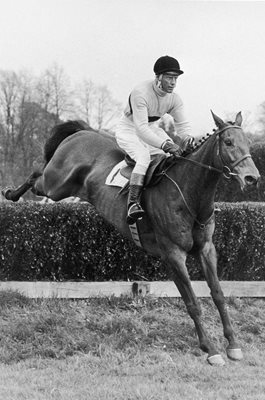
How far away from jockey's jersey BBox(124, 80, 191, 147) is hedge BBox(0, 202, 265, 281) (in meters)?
1.79

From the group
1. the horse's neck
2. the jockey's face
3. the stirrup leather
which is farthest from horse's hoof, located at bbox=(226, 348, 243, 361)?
the jockey's face

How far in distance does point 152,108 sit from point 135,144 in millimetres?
486

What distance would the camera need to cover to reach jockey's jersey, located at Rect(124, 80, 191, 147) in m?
6.42

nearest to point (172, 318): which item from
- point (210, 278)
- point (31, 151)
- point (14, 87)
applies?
point (210, 278)

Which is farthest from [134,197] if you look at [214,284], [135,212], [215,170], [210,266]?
[214,284]

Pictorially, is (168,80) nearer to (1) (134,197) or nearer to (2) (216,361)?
(1) (134,197)

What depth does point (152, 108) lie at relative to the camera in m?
6.64

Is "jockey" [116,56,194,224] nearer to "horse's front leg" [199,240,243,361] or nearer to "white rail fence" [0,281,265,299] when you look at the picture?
"horse's front leg" [199,240,243,361]

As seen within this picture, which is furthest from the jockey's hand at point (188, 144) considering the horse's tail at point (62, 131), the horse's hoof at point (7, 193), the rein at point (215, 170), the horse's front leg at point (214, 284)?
the horse's hoof at point (7, 193)

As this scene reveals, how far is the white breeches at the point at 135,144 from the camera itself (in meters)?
6.52

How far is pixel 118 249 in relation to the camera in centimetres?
801

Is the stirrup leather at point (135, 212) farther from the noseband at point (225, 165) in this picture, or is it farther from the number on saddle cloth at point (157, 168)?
the noseband at point (225, 165)

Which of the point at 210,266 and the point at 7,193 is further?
the point at 7,193

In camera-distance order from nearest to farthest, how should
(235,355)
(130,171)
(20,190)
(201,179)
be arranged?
(235,355), (201,179), (130,171), (20,190)
